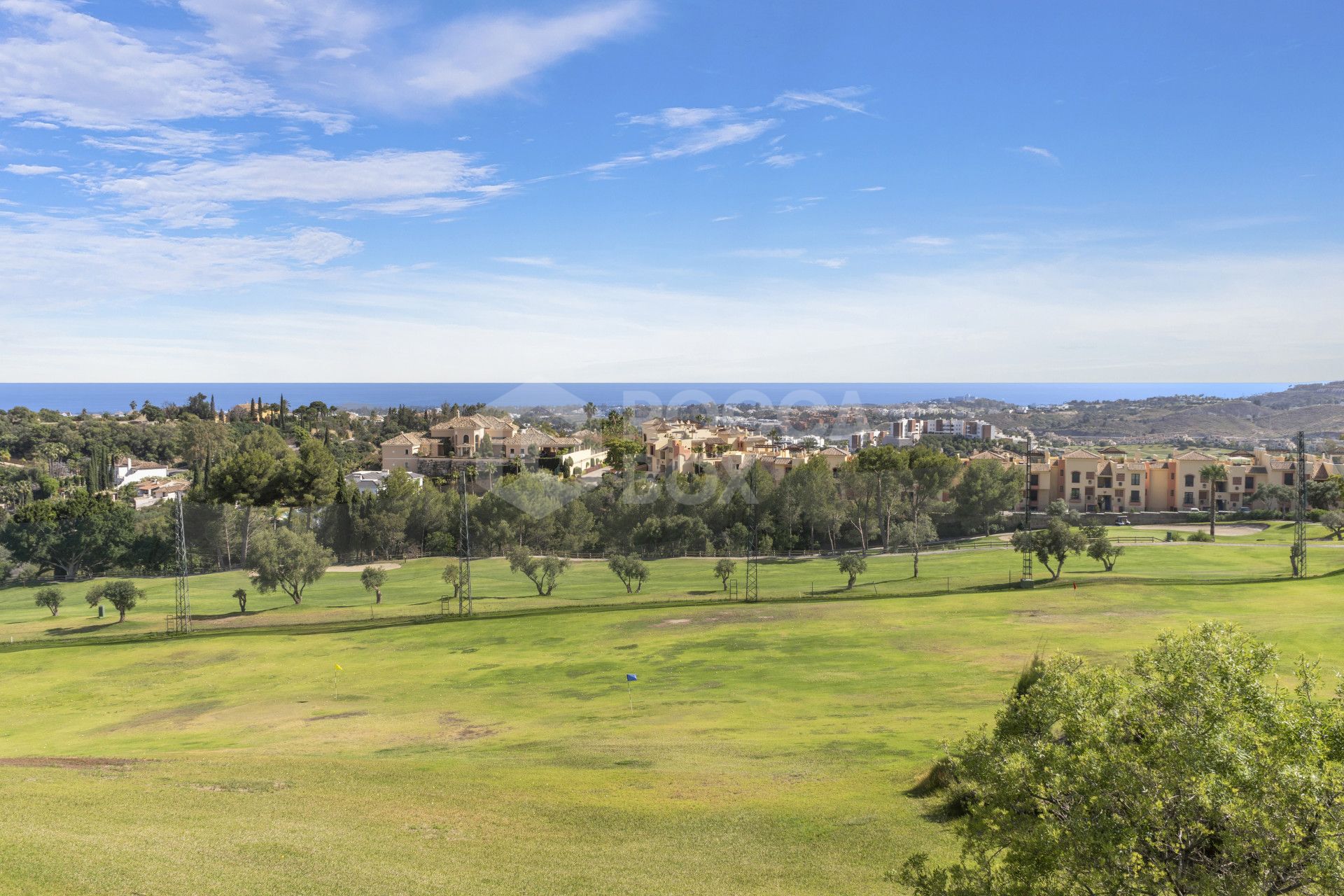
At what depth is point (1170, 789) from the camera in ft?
25.6

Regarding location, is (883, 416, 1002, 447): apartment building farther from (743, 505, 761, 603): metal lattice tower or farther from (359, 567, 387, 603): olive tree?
(359, 567, 387, 603): olive tree

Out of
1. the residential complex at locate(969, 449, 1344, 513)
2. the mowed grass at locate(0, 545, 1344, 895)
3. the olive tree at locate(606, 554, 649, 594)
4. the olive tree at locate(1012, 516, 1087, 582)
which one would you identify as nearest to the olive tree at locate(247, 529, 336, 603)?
the mowed grass at locate(0, 545, 1344, 895)

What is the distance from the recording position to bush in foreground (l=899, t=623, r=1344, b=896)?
7.23m

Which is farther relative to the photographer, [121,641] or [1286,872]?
[121,641]

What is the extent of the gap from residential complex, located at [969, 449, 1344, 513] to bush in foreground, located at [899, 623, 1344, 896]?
253 ft

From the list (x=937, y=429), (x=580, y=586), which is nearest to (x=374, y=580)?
(x=580, y=586)

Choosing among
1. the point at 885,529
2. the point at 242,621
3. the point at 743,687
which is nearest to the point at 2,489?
the point at 242,621

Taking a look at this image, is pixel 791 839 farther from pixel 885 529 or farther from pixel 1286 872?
pixel 885 529

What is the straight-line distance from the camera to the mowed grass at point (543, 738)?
12.5 metres

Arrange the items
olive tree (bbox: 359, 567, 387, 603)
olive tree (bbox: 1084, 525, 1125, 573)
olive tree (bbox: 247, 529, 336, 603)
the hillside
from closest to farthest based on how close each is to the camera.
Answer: olive tree (bbox: 1084, 525, 1125, 573)
olive tree (bbox: 359, 567, 387, 603)
olive tree (bbox: 247, 529, 336, 603)
the hillside

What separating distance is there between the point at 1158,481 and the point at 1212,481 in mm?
10678

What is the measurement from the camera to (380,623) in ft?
133

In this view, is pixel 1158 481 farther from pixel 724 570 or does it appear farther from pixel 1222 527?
pixel 724 570

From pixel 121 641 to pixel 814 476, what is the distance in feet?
155
